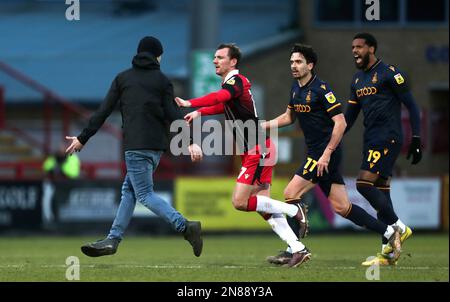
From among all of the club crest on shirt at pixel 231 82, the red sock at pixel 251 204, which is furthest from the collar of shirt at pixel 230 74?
the red sock at pixel 251 204

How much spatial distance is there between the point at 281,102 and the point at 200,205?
886cm

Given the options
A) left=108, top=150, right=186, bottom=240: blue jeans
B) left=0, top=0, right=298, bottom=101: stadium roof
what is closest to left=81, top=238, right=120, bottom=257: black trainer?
left=108, top=150, right=186, bottom=240: blue jeans

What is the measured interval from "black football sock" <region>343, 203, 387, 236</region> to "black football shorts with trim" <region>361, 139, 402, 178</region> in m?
0.48

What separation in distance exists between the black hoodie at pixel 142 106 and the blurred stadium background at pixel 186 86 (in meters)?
8.82

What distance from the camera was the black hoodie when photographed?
38.7 ft

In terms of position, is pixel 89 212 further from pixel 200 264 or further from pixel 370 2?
pixel 200 264

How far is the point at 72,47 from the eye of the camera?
3416 cm

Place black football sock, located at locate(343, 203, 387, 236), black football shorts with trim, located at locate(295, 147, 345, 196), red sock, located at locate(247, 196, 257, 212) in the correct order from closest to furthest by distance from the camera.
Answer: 1. red sock, located at locate(247, 196, 257, 212)
2. black football shorts with trim, located at locate(295, 147, 345, 196)
3. black football sock, located at locate(343, 203, 387, 236)

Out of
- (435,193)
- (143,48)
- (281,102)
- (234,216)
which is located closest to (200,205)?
(234,216)

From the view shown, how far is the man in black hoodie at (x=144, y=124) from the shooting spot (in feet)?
38.7

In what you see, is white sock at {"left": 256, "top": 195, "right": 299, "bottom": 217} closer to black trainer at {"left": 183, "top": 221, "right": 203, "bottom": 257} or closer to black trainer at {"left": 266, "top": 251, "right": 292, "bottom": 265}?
black trainer at {"left": 266, "top": 251, "right": 292, "bottom": 265}

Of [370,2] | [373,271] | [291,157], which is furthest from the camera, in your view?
[291,157]
